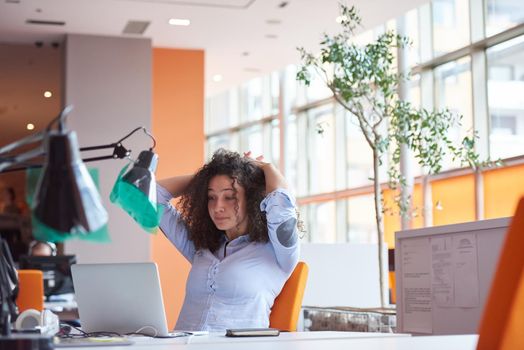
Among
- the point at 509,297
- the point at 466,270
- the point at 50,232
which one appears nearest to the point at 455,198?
the point at 466,270

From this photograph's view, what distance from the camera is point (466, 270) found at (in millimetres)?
2922

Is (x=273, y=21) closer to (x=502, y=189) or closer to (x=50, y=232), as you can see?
(x=502, y=189)

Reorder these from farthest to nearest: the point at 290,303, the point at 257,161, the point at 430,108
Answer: the point at 430,108
the point at 257,161
the point at 290,303

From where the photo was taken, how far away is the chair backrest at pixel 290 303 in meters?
3.39

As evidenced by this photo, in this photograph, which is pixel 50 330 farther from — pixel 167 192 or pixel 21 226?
pixel 21 226

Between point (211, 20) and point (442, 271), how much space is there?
6.52 meters

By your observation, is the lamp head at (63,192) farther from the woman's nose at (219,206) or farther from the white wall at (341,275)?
the white wall at (341,275)

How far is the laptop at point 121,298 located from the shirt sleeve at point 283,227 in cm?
86

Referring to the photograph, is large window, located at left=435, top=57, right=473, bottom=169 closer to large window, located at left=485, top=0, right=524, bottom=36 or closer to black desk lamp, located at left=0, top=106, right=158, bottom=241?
large window, located at left=485, top=0, right=524, bottom=36

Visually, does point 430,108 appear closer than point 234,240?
No

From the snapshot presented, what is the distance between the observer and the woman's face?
11.9ft

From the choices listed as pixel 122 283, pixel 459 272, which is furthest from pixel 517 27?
pixel 122 283

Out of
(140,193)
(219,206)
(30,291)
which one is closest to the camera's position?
(140,193)

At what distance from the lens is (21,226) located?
394 inches
